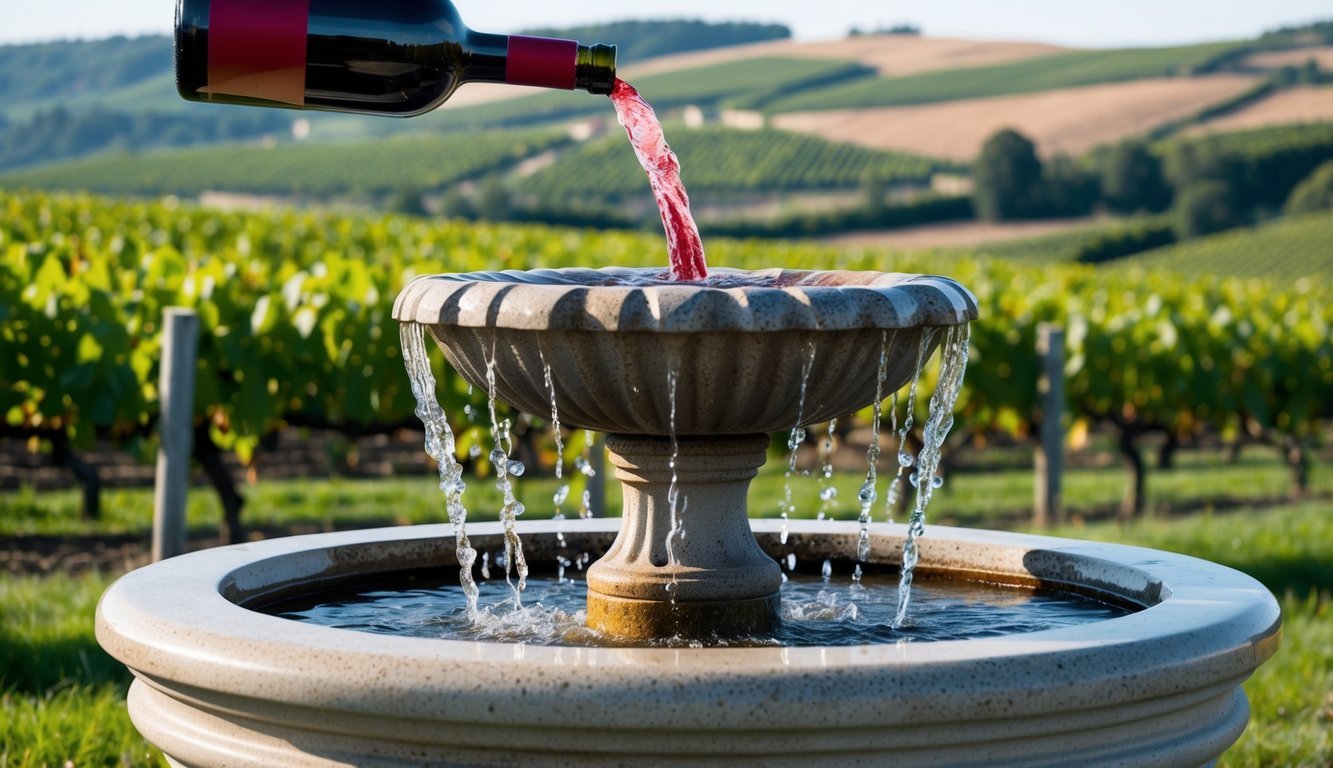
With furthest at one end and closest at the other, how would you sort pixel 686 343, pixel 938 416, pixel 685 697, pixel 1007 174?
pixel 1007 174 < pixel 938 416 < pixel 686 343 < pixel 685 697

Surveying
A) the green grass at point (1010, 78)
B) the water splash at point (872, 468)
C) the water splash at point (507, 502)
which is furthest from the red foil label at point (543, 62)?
the green grass at point (1010, 78)

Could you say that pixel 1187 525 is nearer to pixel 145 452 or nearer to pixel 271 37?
pixel 145 452

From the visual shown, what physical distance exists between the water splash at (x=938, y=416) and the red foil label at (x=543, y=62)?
0.88 metres

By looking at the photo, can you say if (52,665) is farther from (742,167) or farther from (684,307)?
(742,167)

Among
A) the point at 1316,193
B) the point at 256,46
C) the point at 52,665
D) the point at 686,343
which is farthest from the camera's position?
the point at 1316,193

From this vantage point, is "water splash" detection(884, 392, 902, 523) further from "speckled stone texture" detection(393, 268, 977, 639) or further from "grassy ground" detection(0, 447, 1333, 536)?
"grassy ground" detection(0, 447, 1333, 536)

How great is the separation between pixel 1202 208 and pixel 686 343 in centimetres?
6417

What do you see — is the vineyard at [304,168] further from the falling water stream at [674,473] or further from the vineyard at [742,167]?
the falling water stream at [674,473]

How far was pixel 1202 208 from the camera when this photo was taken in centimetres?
6228

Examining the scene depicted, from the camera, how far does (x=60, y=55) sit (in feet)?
408

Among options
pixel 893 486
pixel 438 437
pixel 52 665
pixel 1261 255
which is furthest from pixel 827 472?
pixel 1261 255

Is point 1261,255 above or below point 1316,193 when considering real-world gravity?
below

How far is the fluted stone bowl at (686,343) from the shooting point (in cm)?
243

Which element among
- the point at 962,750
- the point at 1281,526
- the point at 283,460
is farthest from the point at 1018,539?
the point at 283,460
